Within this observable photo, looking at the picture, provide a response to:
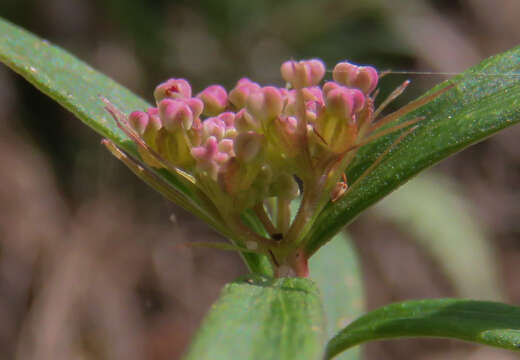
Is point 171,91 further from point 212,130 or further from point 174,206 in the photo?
point 174,206

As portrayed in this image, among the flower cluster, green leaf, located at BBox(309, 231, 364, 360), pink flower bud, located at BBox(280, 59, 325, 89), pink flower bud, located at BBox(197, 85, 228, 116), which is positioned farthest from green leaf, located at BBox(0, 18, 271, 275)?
green leaf, located at BBox(309, 231, 364, 360)

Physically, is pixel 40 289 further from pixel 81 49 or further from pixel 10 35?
pixel 10 35

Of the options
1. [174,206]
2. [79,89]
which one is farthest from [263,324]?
[174,206]

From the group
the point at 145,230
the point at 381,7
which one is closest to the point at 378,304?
the point at 145,230

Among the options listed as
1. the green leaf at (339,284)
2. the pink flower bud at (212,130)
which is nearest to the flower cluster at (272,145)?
the pink flower bud at (212,130)

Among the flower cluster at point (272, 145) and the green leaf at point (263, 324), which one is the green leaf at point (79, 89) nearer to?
the flower cluster at point (272, 145)

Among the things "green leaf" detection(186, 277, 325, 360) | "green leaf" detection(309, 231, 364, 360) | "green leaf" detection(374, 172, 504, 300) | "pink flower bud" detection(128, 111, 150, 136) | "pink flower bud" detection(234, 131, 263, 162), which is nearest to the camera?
"green leaf" detection(186, 277, 325, 360)

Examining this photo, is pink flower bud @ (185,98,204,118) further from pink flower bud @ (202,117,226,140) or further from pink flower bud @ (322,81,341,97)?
pink flower bud @ (322,81,341,97)
